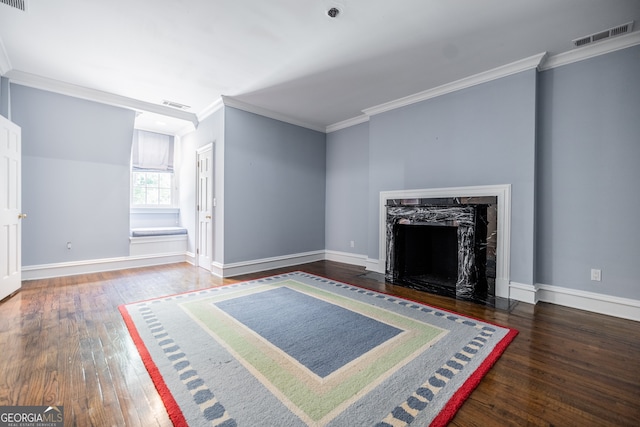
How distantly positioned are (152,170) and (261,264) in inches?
126

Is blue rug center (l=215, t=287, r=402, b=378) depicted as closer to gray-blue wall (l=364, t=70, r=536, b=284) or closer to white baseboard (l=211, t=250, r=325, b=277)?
white baseboard (l=211, t=250, r=325, b=277)

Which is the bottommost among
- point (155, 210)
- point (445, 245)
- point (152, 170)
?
point (445, 245)

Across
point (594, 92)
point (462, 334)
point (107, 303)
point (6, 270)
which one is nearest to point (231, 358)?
point (462, 334)

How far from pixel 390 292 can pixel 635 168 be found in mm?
2683

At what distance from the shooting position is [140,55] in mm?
3078

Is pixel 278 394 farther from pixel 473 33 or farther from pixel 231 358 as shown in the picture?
pixel 473 33

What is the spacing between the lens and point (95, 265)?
4.43m

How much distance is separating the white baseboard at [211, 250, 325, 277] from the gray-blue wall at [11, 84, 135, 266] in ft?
6.05

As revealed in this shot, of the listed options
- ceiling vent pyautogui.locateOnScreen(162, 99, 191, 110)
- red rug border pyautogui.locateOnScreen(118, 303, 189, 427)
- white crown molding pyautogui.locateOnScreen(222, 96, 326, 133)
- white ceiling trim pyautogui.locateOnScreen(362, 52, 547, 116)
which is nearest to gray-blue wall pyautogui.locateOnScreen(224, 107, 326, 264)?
white crown molding pyautogui.locateOnScreen(222, 96, 326, 133)

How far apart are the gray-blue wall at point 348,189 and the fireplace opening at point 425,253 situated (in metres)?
1.01

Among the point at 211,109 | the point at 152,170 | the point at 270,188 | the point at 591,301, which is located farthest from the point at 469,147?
the point at 152,170

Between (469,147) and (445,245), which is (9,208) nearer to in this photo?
(445,245)

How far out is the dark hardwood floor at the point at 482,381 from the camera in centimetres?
146

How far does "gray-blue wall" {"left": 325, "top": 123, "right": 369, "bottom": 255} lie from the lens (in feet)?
16.8
